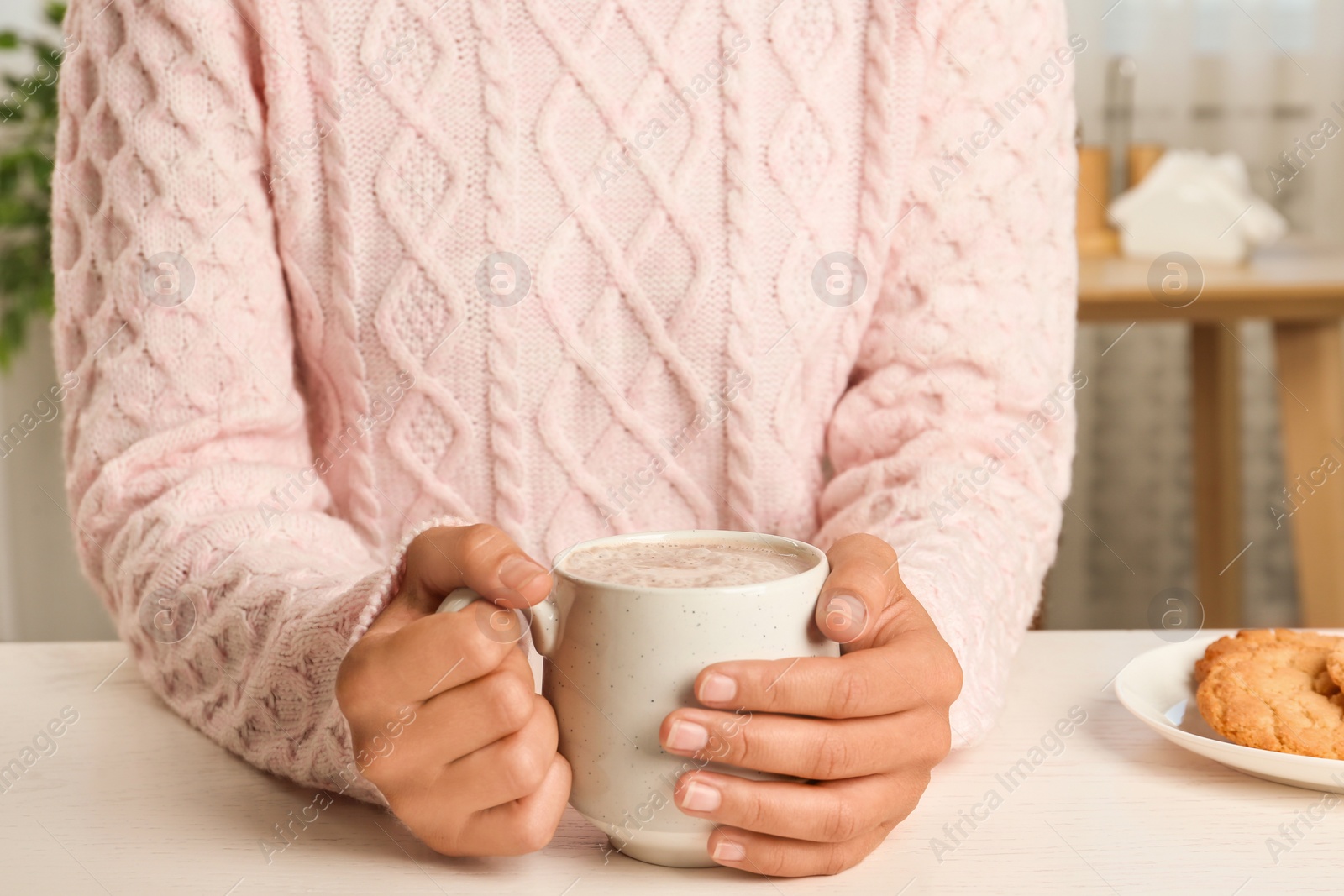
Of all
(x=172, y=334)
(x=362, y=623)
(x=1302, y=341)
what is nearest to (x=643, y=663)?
(x=362, y=623)

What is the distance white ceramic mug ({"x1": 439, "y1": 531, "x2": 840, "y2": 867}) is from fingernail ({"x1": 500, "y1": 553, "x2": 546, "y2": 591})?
16 mm

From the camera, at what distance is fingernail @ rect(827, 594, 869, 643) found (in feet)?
1.45

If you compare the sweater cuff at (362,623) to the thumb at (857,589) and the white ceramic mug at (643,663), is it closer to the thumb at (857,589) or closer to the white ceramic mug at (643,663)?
the white ceramic mug at (643,663)

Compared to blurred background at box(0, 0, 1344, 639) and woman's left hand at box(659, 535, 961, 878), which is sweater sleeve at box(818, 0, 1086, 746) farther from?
blurred background at box(0, 0, 1344, 639)

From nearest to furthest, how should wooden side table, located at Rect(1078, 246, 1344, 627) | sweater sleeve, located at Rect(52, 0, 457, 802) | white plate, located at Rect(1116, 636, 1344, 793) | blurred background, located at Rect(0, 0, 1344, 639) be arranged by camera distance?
white plate, located at Rect(1116, 636, 1344, 793)
sweater sleeve, located at Rect(52, 0, 457, 802)
wooden side table, located at Rect(1078, 246, 1344, 627)
blurred background, located at Rect(0, 0, 1344, 639)

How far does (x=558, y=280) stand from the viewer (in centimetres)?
77

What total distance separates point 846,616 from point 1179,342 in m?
2.32

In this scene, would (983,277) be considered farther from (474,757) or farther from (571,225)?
(474,757)

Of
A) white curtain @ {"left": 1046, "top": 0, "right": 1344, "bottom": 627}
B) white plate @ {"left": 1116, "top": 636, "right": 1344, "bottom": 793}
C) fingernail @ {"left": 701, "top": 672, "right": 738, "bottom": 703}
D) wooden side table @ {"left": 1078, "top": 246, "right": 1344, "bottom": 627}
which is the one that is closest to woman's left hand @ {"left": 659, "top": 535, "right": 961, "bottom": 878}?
fingernail @ {"left": 701, "top": 672, "right": 738, "bottom": 703}

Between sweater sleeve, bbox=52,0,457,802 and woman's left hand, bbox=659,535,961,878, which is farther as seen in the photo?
sweater sleeve, bbox=52,0,457,802

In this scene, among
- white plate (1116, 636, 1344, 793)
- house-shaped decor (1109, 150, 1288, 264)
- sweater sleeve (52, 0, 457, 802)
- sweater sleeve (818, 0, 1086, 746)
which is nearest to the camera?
white plate (1116, 636, 1344, 793)

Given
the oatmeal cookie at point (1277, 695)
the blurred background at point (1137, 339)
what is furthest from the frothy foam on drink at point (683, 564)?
the blurred background at point (1137, 339)

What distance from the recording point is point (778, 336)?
0.80 meters

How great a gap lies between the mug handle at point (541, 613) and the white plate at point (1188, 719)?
0.98 feet
